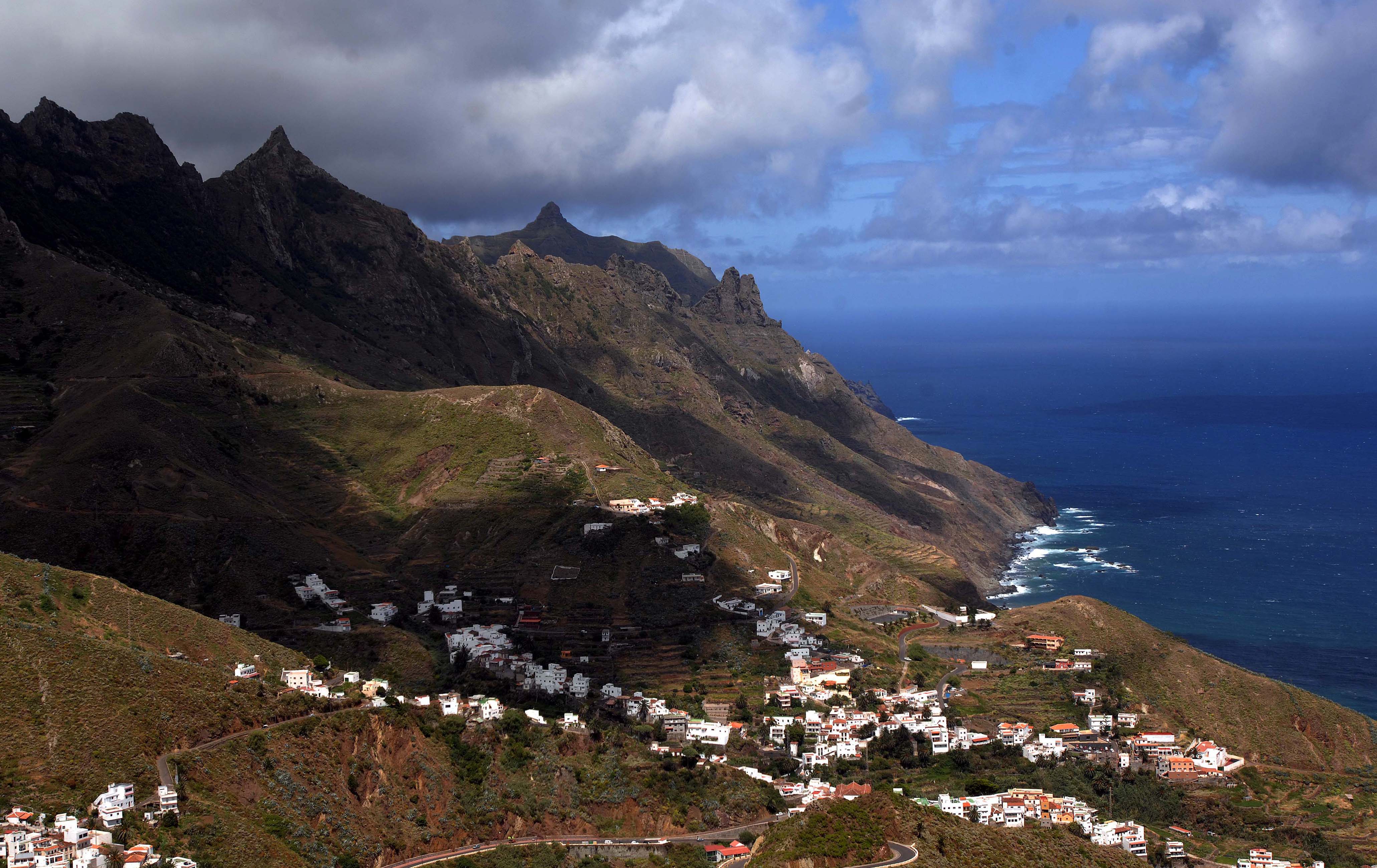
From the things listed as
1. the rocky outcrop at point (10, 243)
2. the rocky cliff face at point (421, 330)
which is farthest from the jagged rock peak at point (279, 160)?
the rocky outcrop at point (10, 243)

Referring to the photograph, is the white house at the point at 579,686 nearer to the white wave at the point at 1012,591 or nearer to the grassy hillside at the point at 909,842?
the grassy hillside at the point at 909,842

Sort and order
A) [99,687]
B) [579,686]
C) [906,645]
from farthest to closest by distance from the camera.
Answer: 1. [906,645]
2. [579,686]
3. [99,687]

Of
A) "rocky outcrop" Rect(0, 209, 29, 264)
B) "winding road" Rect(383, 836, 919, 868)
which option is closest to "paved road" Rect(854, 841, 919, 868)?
"winding road" Rect(383, 836, 919, 868)

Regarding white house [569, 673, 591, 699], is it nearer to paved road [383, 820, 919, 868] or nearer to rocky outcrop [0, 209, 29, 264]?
paved road [383, 820, 919, 868]

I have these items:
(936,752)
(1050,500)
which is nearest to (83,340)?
(936,752)

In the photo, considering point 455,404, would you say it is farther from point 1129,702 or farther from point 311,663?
point 1129,702

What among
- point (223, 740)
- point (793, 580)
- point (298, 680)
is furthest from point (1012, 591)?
point (223, 740)

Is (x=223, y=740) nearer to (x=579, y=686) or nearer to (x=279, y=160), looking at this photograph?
(x=579, y=686)

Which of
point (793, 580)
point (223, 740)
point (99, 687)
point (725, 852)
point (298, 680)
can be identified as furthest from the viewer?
point (793, 580)
